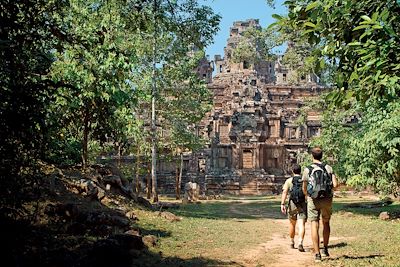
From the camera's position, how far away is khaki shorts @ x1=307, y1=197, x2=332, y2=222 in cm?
703

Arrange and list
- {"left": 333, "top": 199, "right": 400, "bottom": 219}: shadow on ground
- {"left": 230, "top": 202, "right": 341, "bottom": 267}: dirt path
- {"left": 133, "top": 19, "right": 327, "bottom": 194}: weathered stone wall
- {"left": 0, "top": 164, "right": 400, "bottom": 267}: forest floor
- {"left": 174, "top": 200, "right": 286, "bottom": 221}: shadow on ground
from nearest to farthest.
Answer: {"left": 0, "top": 164, "right": 400, "bottom": 267}: forest floor < {"left": 230, "top": 202, "right": 341, "bottom": 267}: dirt path < {"left": 174, "top": 200, "right": 286, "bottom": 221}: shadow on ground < {"left": 333, "top": 199, "right": 400, "bottom": 219}: shadow on ground < {"left": 133, "top": 19, "right": 327, "bottom": 194}: weathered stone wall

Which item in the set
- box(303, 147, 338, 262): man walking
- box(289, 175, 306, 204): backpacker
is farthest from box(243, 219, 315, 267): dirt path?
box(289, 175, 306, 204): backpacker

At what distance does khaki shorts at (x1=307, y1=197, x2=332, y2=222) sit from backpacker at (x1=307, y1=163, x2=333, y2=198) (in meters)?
0.12

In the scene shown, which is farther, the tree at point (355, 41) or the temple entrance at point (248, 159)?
the temple entrance at point (248, 159)

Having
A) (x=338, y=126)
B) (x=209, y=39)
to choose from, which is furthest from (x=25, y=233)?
(x=338, y=126)

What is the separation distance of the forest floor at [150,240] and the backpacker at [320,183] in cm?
112

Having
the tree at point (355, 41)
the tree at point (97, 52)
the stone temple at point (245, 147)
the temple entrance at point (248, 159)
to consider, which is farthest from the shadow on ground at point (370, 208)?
the temple entrance at point (248, 159)

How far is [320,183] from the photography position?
6.93 m

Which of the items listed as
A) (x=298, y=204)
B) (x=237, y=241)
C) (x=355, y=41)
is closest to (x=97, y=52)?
(x=355, y=41)

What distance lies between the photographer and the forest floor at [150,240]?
6479 mm

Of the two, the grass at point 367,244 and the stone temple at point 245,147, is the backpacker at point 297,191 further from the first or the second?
the stone temple at point 245,147

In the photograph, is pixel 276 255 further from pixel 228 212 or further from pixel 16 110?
pixel 228 212

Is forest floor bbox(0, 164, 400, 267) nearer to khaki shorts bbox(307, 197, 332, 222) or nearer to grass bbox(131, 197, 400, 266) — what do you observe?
grass bbox(131, 197, 400, 266)

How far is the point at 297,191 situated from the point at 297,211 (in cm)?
42
